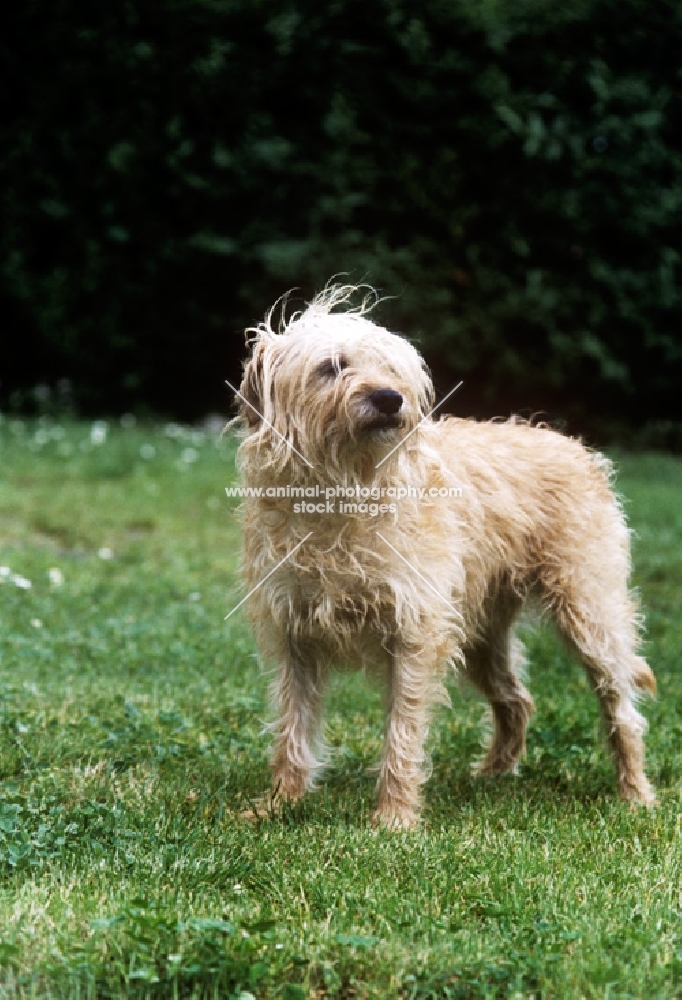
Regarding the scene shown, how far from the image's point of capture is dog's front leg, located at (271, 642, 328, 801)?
4.36 metres

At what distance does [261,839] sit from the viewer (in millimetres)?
3746

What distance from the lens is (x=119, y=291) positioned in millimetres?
12188

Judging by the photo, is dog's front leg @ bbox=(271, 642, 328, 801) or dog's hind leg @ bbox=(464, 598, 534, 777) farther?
dog's hind leg @ bbox=(464, 598, 534, 777)

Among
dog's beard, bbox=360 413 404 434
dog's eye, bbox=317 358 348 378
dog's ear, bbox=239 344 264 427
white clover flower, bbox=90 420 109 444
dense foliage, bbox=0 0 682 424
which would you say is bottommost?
white clover flower, bbox=90 420 109 444

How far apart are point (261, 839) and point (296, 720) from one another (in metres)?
0.68

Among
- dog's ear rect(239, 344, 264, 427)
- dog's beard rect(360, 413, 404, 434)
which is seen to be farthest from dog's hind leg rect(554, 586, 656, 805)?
dog's ear rect(239, 344, 264, 427)

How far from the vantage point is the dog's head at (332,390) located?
3.81m

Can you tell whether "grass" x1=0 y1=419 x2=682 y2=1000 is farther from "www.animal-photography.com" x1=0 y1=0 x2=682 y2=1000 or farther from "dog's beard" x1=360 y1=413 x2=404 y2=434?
"dog's beard" x1=360 y1=413 x2=404 y2=434

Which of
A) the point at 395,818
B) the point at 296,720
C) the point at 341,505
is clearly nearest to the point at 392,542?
the point at 341,505

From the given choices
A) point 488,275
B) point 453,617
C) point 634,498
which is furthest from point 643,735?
point 488,275

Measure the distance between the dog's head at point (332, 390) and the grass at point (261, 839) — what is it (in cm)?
84

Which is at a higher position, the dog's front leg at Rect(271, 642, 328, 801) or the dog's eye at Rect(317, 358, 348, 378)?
the dog's eye at Rect(317, 358, 348, 378)

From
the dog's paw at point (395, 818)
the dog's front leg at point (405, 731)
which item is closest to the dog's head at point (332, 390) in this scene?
the dog's front leg at point (405, 731)

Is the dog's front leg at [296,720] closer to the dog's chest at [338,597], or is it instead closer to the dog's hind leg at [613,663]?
the dog's chest at [338,597]
